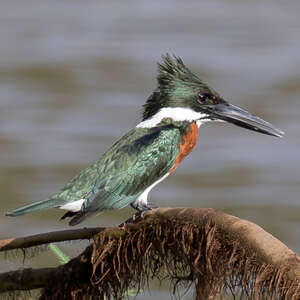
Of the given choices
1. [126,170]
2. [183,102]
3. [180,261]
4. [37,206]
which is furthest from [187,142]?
[180,261]

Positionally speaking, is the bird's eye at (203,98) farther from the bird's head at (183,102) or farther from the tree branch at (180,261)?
the tree branch at (180,261)

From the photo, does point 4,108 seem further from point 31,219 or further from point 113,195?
point 113,195

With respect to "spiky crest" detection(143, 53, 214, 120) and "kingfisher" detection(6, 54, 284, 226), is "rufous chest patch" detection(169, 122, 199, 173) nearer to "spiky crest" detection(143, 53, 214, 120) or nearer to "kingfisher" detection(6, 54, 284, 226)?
"kingfisher" detection(6, 54, 284, 226)

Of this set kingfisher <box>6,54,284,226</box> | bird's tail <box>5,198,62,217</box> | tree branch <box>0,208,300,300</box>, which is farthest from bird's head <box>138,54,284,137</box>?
tree branch <box>0,208,300,300</box>

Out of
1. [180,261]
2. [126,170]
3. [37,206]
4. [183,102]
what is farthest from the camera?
[183,102]

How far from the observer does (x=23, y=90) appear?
9664 mm

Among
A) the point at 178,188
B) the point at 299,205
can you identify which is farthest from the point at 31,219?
the point at 299,205

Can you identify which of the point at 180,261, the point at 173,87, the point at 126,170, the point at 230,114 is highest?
the point at 173,87

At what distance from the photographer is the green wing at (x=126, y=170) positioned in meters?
4.12

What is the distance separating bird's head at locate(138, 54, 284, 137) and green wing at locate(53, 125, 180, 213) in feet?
0.21

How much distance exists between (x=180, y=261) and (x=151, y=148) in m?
1.17

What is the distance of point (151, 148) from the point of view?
432cm

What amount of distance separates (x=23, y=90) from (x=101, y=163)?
5551 millimetres

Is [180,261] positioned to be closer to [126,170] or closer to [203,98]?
[126,170]
